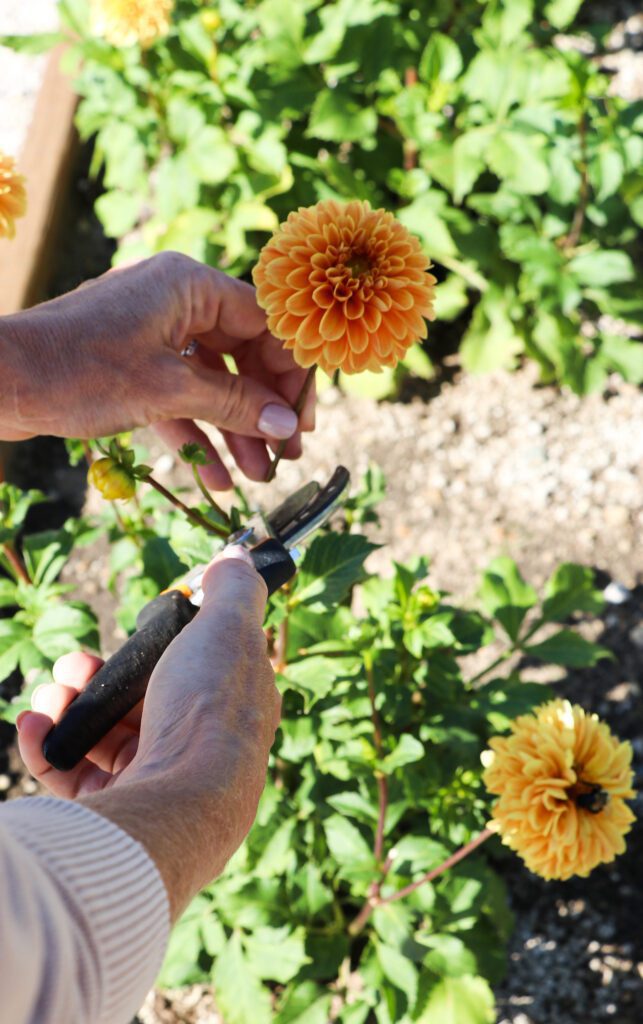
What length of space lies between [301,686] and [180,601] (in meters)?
0.35

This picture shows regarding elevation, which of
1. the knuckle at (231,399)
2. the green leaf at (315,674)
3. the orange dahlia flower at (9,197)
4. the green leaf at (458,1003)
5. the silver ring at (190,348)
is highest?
the orange dahlia flower at (9,197)

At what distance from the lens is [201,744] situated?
0.94 metres

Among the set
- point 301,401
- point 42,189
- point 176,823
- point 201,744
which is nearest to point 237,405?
point 301,401

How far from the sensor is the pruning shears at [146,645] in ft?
4.09

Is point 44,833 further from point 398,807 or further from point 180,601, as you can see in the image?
point 398,807

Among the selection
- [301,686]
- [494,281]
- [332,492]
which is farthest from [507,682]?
[494,281]

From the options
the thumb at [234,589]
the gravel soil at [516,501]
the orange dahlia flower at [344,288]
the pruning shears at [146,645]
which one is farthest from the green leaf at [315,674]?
the gravel soil at [516,501]

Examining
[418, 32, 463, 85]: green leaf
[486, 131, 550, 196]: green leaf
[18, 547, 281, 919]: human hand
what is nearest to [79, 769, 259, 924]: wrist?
[18, 547, 281, 919]: human hand

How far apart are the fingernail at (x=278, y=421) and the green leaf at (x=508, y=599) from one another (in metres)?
0.81

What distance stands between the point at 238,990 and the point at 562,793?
36.2 inches

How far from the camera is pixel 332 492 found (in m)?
1.44

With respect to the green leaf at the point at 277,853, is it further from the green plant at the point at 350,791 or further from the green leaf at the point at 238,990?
the green leaf at the point at 238,990

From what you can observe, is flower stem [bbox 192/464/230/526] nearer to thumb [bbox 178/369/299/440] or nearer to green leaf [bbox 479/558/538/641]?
thumb [bbox 178/369/299/440]

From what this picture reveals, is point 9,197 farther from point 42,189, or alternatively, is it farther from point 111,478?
point 42,189
